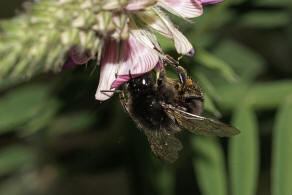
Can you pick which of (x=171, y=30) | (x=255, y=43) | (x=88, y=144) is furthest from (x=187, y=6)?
(x=255, y=43)

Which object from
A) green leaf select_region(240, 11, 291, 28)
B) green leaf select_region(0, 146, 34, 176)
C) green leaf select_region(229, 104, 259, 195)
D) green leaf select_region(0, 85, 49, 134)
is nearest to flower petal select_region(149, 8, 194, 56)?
green leaf select_region(229, 104, 259, 195)

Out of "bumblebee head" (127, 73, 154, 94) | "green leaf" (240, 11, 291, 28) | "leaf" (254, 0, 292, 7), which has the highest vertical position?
"bumblebee head" (127, 73, 154, 94)

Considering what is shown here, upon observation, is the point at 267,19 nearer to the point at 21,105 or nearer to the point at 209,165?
the point at 209,165

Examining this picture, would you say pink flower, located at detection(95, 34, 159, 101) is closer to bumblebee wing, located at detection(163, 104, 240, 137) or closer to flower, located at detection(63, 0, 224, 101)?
flower, located at detection(63, 0, 224, 101)

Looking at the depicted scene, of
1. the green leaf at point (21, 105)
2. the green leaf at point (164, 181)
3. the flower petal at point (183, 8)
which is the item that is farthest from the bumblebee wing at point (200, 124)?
the green leaf at point (21, 105)

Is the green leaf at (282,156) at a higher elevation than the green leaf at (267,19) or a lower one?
lower

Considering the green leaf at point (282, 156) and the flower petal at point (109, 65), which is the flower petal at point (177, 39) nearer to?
the flower petal at point (109, 65)

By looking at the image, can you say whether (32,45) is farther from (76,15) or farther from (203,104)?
(203,104)
